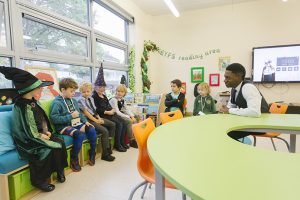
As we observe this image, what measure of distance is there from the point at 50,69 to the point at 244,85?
2.62 meters

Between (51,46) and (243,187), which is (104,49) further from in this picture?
(243,187)

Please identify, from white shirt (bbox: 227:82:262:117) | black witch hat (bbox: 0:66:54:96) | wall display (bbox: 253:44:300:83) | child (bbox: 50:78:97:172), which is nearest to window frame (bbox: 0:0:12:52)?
black witch hat (bbox: 0:66:54:96)

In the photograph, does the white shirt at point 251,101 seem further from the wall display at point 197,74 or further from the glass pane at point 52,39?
the wall display at point 197,74

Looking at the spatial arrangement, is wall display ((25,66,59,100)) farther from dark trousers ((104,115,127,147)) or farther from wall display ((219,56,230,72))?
wall display ((219,56,230,72))

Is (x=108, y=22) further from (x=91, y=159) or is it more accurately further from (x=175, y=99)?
(x=91, y=159)

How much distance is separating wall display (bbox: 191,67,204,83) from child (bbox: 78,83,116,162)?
325cm

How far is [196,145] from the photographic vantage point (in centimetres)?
110

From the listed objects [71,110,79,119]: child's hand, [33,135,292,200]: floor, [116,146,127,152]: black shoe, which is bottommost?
[33,135,292,200]: floor

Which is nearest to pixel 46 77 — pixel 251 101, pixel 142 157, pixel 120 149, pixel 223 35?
pixel 120 149

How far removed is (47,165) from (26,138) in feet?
1.08

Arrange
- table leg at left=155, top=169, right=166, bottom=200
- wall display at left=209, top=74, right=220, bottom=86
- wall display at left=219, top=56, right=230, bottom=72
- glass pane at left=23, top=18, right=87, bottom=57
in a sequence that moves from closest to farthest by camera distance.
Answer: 1. table leg at left=155, top=169, right=166, bottom=200
2. glass pane at left=23, top=18, right=87, bottom=57
3. wall display at left=219, top=56, right=230, bottom=72
4. wall display at left=209, top=74, right=220, bottom=86

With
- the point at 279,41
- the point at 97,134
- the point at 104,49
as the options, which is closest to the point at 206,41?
the point at 279,41

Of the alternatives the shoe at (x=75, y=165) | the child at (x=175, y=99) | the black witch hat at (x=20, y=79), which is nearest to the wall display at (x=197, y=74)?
the child at (x=175, y=99)

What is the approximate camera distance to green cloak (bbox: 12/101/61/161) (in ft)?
6.29
